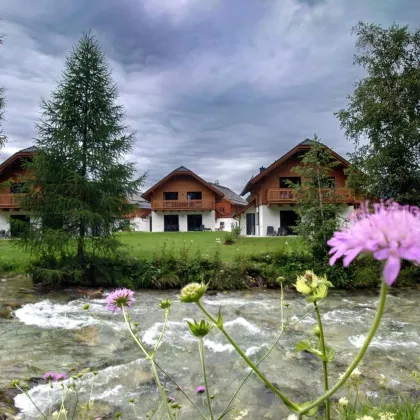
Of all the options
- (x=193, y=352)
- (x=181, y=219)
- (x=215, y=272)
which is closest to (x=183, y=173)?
(x=181, y=219)

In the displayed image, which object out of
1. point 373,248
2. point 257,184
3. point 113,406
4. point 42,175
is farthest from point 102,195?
point 257,184

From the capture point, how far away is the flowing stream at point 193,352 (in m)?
5.00

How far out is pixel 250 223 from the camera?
129ft

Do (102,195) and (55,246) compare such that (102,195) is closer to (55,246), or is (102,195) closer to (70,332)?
(55,246)

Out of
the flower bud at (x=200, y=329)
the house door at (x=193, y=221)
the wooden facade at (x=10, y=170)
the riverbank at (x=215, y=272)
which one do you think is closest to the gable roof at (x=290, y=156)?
the house door at (x=193, y=221)

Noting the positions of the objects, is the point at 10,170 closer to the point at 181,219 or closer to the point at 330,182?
the point at 181,219

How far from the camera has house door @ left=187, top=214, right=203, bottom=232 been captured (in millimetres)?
42969

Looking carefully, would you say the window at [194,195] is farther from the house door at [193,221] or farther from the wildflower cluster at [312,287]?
the wildflower cluster at [312,287]

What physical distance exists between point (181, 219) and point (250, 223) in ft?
27.2

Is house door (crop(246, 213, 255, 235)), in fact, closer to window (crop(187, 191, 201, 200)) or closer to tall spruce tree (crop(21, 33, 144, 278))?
window (crop(187, 191, 201, 200))

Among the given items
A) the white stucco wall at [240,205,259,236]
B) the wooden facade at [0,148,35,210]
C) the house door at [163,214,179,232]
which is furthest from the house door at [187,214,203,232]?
the wooden facade at [0,148,35,210]

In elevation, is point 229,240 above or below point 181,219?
below

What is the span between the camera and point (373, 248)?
0.88 meters

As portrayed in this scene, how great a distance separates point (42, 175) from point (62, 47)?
553cm
